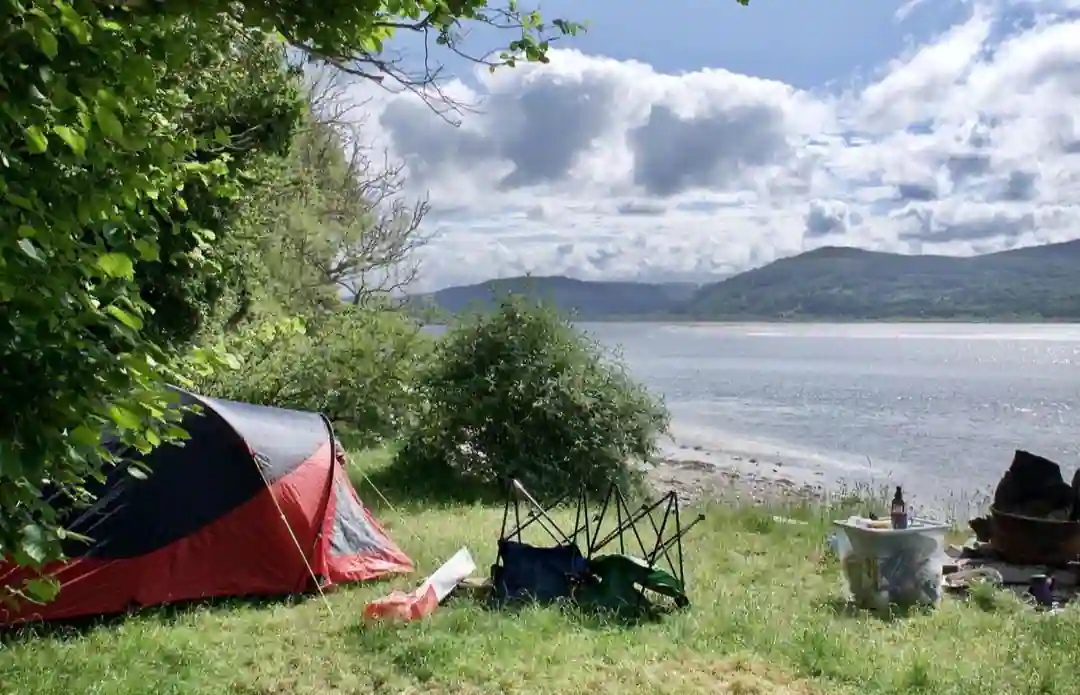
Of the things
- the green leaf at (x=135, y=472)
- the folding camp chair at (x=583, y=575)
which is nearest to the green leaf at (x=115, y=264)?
the green leaf at (x=135, y=472)

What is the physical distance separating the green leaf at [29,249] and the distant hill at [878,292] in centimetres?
10411

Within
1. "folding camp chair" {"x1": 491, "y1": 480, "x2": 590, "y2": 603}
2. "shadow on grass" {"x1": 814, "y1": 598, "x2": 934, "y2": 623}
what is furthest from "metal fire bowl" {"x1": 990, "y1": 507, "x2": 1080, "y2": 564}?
"folding camp chair" {"x1": 491, "y1": 480, "x2": 590, "y2": 603}

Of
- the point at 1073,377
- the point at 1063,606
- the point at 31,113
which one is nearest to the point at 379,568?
the point at 1063,606

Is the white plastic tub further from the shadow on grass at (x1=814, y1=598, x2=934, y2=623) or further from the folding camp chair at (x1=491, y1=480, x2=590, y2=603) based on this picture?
the folding camp chair at (x1=491, y1=480, x2=590, y2=603)

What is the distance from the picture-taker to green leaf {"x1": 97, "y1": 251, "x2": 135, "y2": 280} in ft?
9.75

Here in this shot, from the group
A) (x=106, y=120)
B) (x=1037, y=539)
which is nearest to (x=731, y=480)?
(x=1037, y=539)

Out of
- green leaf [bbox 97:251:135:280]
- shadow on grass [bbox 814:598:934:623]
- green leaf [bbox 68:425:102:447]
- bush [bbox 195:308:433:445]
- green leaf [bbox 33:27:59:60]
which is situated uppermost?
green leaf [bbox 33:27:59:60]

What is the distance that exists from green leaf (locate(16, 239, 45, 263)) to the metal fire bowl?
28.6 ft

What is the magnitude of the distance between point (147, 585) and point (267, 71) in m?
6.11

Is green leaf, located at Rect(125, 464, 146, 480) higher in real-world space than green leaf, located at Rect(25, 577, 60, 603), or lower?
higher

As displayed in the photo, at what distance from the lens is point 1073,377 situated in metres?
56.2

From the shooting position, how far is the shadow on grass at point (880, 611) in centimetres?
747

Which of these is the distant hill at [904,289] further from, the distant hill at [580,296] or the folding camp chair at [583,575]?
the folding camp chair at [583,575]

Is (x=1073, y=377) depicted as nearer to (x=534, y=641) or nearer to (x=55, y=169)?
(x=534, y=641)
